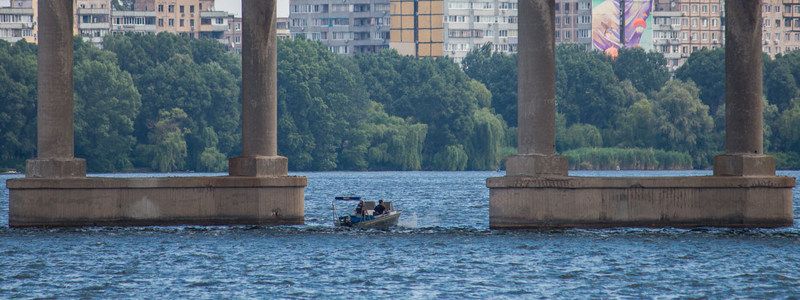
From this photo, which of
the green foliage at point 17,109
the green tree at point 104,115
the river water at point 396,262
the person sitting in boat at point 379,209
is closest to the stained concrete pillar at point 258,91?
the river water at point 396,262

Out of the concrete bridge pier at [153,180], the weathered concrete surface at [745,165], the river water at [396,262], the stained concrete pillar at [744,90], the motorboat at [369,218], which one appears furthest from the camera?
the motorboat at [369,218]

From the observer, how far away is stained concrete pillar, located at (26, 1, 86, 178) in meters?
81.1

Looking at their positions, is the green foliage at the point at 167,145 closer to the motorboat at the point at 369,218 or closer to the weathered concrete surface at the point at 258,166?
the motorboat at the point at 369,218

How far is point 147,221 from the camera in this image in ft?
267

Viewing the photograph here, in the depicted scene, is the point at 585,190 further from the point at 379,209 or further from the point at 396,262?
the point at 379,209

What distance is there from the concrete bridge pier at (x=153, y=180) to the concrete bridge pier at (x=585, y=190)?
878cm

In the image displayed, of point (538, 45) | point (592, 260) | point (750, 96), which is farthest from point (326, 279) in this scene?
point (750, 96)

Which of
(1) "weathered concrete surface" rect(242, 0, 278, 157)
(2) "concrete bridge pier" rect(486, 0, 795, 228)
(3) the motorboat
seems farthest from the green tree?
(2) "concrete bridge pier" rect(486, 0, 795, 228)

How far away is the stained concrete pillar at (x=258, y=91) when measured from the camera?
266 feet

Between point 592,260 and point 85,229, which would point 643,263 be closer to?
point 592,260

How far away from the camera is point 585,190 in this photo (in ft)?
256

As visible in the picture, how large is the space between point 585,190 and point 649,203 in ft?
8.19

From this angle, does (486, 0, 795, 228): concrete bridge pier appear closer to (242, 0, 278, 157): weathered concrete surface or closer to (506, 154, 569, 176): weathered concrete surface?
(506, 154, 569, 176): weathered concrete surface

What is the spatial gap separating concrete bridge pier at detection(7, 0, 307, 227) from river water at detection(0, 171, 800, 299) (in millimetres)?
836
